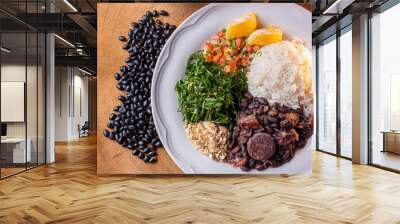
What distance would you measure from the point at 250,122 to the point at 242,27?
1.39 meters

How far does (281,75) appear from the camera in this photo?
523 centimetres

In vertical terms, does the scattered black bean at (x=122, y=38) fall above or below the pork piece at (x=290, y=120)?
above

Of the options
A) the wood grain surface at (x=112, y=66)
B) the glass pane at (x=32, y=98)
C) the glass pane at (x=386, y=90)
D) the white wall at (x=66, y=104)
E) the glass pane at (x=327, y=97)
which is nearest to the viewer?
the wood grain surface at (x=112, y=66)

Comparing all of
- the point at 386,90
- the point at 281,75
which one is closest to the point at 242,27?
the point at 281,75

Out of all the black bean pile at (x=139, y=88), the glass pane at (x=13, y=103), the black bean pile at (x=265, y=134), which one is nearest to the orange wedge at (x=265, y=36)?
the black bean pile at (x=265, y=134)

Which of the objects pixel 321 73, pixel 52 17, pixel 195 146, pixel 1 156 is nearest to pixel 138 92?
pixel 195 146

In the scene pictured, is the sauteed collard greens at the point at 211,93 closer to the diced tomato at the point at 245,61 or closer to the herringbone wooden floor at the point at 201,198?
the diced tomato at the point at 245,61

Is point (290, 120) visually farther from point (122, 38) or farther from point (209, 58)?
point (122, 38)

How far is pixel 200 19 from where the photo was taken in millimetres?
5605

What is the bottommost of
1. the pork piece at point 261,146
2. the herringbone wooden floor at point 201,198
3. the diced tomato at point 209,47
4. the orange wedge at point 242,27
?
the herringbone wooden floor at point 201,198

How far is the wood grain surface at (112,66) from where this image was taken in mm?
5727

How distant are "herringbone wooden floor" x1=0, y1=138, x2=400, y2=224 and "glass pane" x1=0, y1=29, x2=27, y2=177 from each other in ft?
1.35

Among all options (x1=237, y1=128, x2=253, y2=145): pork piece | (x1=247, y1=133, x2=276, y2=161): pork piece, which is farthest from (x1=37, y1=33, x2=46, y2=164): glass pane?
(x1=247, y1=133, x2=276, y2=161): pork piece

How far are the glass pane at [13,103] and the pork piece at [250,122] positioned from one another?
11.8 ft
